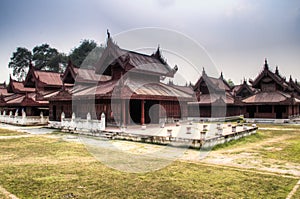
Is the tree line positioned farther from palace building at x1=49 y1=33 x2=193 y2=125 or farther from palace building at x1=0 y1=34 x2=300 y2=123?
palace building at x1=49 y1=33 x2=193 y2=125

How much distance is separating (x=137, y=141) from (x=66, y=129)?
27.8ft

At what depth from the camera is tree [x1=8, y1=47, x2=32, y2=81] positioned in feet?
224

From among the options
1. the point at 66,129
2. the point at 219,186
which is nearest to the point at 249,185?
the point at 219,186

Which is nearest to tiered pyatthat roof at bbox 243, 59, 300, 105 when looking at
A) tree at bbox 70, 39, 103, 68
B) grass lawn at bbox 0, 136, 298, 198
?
grass lawn at bbox 0, 136, 298, 198

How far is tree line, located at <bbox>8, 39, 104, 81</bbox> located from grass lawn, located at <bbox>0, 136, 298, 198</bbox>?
59.4 m

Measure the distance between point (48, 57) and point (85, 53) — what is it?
994 centimetres

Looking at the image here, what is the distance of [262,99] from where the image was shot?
3484cm

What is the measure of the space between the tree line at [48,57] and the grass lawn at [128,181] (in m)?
59.4

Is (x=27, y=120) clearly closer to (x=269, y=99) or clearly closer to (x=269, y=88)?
(x=269, y=99)

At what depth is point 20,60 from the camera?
6888 centimetres

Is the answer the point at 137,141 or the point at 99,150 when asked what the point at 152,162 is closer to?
the point at 99,150

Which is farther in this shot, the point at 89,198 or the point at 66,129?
the point at 66,129

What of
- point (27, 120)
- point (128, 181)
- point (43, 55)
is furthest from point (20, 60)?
point (128, 181)

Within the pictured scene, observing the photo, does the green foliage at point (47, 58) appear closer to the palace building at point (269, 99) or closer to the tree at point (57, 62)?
the tree at point (57, 62)
